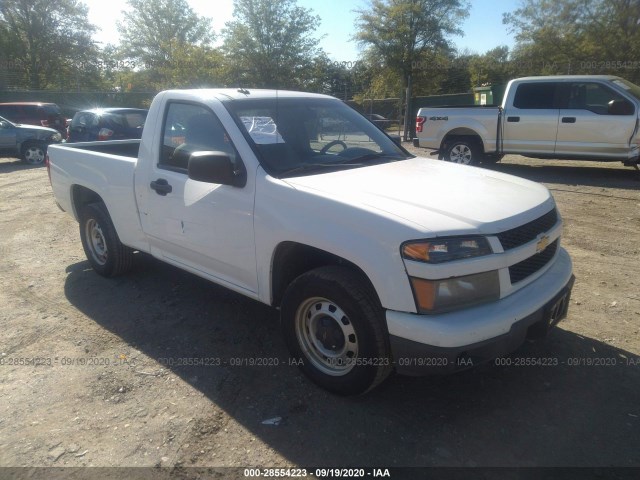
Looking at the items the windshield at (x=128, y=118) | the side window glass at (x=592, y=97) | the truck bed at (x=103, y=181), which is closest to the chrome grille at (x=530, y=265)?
the truck bed at (x=103, y=181)

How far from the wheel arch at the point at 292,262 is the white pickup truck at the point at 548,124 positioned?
8.60m

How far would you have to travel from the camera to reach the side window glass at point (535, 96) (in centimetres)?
998

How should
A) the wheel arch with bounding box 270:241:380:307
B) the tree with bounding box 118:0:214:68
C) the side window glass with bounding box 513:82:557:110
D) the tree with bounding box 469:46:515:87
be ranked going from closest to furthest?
1. the wheel arch with bounding box 270:241:380:307
2. the side window glass with bounding box 513:82:557:110
3. the tree with bounding box 469:46:515:87
4. the tree with bounding box 118:0:214:68

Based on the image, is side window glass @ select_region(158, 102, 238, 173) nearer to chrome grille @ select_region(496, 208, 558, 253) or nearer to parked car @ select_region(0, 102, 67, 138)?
chrome grille @ select_region(496, 208, 558, 253)

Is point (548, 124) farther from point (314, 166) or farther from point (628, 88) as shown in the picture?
point (314, 166)

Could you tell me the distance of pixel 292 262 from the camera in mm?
3104

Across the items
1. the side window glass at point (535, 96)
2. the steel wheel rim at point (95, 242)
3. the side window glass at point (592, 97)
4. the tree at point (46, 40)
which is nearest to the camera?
the steel wheel rim at point (95, 242)

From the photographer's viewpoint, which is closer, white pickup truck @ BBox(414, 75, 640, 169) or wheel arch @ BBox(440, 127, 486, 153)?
white pickup truck @ BBox(414, 75, 640, 169)

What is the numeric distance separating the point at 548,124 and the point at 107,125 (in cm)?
1031

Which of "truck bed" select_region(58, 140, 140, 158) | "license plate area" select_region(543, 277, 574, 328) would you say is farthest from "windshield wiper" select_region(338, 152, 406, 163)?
"truck bed" select_region(58, 140, 140, 158)

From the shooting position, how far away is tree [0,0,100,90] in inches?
1433

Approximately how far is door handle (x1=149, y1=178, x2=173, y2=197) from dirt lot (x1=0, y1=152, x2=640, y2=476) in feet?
3.65

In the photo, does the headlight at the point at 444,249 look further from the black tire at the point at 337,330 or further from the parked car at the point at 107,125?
the parked car at the point at 107,125

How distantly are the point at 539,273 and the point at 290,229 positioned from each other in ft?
5.07
